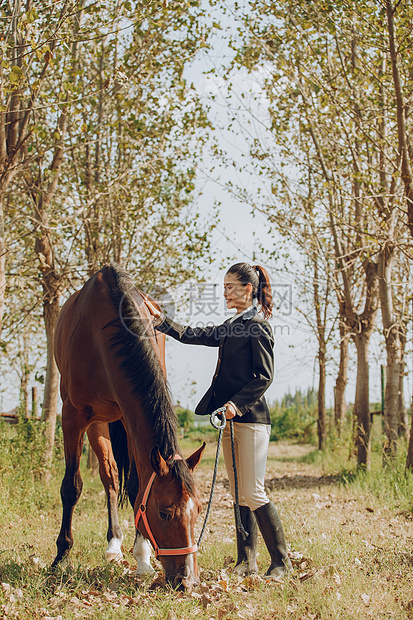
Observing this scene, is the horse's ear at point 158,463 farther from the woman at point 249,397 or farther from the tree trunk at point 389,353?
the tree trunk at point 389,353

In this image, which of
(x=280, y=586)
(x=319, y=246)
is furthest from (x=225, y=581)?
(x=319, y=246)

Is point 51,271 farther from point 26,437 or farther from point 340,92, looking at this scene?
point 340,92

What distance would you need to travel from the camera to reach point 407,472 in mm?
6395

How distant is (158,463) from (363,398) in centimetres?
612

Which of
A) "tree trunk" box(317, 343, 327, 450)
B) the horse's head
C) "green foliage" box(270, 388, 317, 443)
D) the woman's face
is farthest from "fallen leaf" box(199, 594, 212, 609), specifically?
"green foliage" box(270, 388, 317, 443)

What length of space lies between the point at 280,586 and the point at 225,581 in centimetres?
34

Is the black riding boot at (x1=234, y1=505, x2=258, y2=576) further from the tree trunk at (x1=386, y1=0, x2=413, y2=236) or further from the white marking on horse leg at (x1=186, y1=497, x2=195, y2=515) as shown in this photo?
the tree trunk at (x1=386, y1=0, x2=413, y2=236)

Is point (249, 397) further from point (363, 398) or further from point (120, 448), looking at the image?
point (363, 398)

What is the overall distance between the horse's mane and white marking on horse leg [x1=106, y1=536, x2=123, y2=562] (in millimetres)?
1350

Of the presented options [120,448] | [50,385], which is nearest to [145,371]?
[120,448]

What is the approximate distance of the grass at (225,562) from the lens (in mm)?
2979

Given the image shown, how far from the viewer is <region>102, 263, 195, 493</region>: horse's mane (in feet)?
10.7

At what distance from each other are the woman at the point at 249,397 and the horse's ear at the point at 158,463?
0.55m

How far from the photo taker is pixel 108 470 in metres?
4.75
